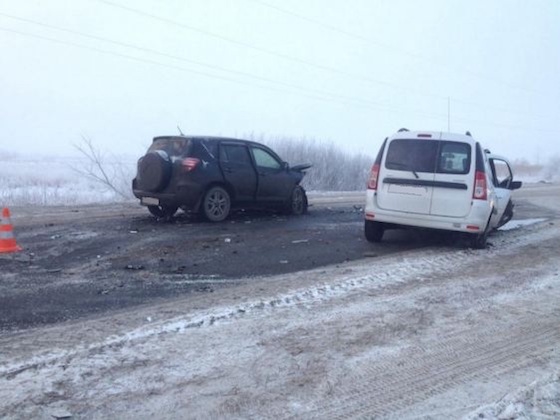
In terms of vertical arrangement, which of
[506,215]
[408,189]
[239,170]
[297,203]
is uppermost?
[239,170]

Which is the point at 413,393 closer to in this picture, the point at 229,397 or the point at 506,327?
the point at 229,397

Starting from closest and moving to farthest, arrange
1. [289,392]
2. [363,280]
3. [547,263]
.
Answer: [289,392], [363,280], [547,263]

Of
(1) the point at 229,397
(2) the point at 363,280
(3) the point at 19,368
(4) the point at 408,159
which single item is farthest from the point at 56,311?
(4) the point at 408,159

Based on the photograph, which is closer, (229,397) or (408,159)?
(229,397)

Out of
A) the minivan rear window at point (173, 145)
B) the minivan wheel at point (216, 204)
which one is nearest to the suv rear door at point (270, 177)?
the minivan wheel at point (216, 204)

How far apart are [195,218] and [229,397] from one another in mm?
8278

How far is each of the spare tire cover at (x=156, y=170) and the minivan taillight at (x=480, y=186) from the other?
5.51 meters

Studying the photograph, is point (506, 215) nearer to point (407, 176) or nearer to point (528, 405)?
point (407, 176)

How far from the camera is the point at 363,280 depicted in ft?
22.5

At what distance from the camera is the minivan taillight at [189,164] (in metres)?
11.0

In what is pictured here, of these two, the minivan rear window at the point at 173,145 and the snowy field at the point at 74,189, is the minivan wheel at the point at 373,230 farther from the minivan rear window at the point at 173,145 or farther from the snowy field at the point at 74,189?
the snowy field at the point at 74,189

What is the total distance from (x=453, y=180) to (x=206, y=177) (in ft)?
15.2

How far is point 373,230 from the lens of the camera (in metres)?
10.1

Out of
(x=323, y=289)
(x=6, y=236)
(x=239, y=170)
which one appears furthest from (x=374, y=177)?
(x=6, y=236)
